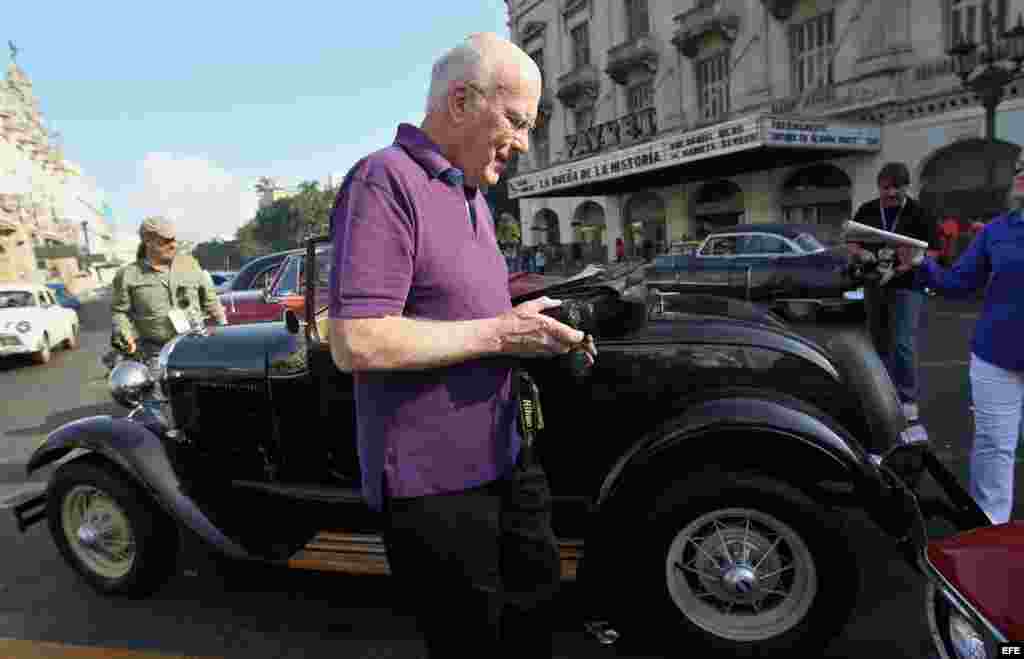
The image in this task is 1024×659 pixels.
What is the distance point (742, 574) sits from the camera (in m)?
2.18

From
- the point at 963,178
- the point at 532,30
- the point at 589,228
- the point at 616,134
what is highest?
the point at 532,30

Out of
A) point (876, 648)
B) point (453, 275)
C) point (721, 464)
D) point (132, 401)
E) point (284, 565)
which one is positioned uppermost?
point (453, 275)

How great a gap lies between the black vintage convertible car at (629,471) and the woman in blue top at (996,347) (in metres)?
0.44

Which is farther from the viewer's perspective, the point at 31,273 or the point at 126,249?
the point at 126,249

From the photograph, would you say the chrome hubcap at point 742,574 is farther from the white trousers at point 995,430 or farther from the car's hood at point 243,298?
the car's hood at point 243,298

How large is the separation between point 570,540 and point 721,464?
0.66m

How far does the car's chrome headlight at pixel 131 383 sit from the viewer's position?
10.2 feet

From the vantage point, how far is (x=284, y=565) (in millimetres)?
2562

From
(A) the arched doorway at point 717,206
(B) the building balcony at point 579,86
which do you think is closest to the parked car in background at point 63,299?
(A) the arched doorway at point 717,206

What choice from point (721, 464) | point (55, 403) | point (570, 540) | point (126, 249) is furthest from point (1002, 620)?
point (126, 249)

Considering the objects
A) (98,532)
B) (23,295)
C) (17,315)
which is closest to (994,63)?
(98,532)

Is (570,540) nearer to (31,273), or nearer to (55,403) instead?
(55,403)

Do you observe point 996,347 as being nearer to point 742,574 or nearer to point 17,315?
point 742,574

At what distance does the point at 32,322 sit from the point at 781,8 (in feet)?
67.2
